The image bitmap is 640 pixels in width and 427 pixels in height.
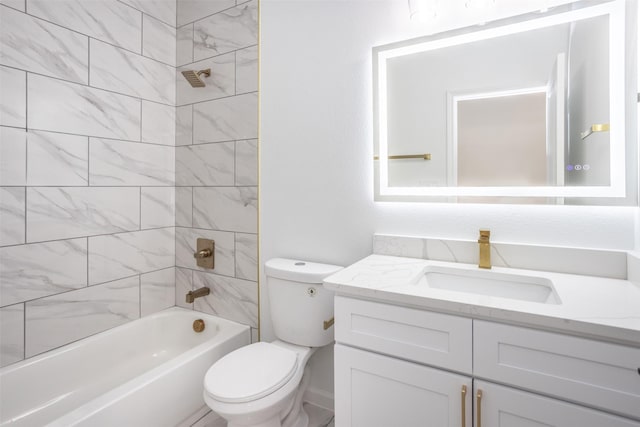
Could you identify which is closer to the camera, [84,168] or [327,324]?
[327,324]

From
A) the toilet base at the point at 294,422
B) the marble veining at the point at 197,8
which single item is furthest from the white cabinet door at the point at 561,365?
the marble veining at the point at 197,8

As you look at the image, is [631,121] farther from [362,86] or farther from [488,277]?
[362,86]

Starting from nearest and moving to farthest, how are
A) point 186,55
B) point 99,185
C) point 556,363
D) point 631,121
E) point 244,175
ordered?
point 556,363, point 631,121, point 99,185, point 244,175, point 186,55

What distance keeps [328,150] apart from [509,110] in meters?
0.81

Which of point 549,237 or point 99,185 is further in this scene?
point 99,185

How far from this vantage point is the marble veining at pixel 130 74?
5.91 feet

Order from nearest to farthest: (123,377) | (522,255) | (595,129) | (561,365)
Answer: (561,365) < (595,129) < (522,255) < (123,377)

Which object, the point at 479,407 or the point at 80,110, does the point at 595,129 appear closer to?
the point at 479,407

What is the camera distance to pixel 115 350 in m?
1.87

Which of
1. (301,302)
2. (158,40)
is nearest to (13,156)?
(158,40)

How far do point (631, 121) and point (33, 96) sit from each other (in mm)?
2468

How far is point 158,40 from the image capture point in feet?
6.96

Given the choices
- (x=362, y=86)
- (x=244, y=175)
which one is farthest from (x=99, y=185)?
(x=362, y=86)

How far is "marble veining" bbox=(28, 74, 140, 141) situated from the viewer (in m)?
1.57
